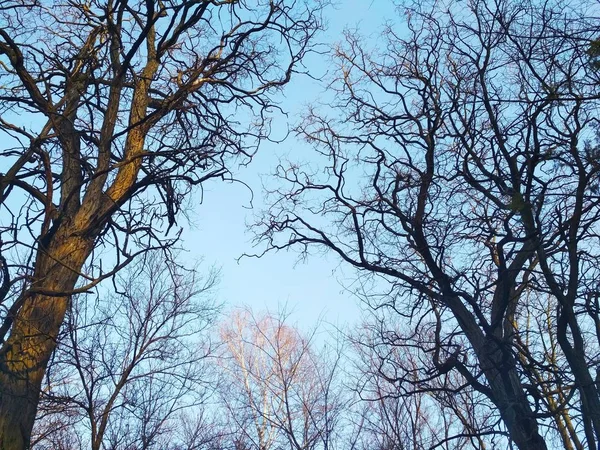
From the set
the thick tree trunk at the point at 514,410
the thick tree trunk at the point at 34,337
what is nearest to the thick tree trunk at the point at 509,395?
the thick tree trunk at the point at 514,410

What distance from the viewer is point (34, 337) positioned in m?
4.94

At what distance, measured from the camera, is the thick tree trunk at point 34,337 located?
4.67 metres

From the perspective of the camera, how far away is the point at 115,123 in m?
6.53

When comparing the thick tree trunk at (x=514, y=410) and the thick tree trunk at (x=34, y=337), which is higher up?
the thick tree trunk at (x=514, y=410)

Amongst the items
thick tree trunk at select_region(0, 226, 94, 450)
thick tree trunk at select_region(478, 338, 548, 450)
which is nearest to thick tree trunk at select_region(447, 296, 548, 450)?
thick tree trunk at select_region(478, 338, 548, 450)

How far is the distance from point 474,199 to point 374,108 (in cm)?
232

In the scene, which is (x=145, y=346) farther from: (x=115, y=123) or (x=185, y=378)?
(x=115, y=123)

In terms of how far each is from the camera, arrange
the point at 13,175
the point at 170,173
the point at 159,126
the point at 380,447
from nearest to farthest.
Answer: the point at 13,175, the point at 170,173, the point at 159,126, the point at 380,447

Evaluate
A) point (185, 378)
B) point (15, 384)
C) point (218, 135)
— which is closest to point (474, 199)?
point (218, 135)

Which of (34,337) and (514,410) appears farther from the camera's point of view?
(514,410)

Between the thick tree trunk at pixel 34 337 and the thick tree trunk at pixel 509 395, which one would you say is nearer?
the thick tree trunk at pixel 34 337

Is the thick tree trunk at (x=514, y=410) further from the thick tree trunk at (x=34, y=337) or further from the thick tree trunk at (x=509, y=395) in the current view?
the thick tree trunk at (x=34, y=337)

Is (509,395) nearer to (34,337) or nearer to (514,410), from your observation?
(514,410)

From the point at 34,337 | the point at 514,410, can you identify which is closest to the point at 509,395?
the point at 514,410
